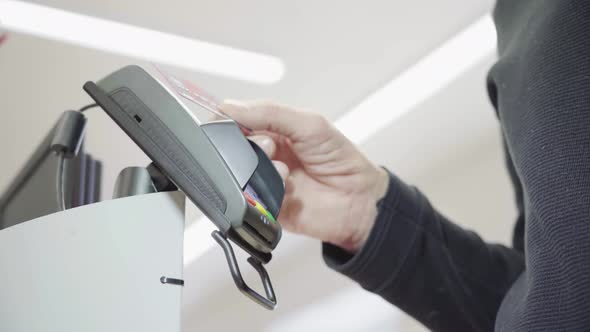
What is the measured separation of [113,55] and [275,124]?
67 cm

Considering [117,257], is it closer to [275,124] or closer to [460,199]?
[275,124]

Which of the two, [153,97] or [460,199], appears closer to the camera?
[153,97]

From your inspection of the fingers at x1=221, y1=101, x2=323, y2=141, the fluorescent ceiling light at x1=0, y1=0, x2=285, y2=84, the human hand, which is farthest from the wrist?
the fluorescent ceiling light at x1=0, y1=0, x2=285, y2=84

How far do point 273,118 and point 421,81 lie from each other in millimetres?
822

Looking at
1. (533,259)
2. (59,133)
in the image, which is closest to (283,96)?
(59,133)

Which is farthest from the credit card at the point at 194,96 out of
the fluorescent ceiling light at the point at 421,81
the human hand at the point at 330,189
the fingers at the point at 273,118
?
the fluorescent ceiling light at the point at 421,81

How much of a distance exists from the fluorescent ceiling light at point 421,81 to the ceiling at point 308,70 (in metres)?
0.03

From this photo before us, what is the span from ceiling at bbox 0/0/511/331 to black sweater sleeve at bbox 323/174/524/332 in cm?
47

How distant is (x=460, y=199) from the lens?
1704mm

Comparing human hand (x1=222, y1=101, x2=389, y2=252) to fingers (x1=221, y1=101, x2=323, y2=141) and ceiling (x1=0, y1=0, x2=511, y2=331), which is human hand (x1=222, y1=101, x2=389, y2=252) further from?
ceiling (x1=0, y1=0, x2=511, y2=331)

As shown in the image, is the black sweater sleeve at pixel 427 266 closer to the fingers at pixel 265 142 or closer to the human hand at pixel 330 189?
the human hand at pixel 330 189

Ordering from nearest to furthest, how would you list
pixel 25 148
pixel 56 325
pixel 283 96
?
pixel 56 325
pixel 25 148
pixel 283 96

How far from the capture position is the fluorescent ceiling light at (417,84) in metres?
1.24

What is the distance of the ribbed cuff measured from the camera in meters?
0.65
